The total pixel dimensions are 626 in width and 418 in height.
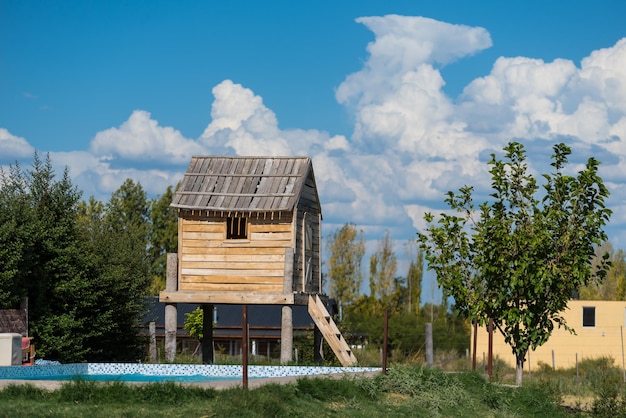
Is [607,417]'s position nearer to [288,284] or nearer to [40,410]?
[288,284]

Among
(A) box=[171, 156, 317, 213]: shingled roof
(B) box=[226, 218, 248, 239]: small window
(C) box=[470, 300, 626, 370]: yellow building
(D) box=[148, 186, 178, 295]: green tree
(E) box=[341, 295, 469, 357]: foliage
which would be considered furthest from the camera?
(D) box=[148, 186, 178, 295]: green tree

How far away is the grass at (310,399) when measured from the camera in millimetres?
14820

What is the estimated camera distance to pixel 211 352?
31.4 metres

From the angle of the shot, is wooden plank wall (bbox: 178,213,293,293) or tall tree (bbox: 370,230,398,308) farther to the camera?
tall tree (bbox: 370,230,398,308)

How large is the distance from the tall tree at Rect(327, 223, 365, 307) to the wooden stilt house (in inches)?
1276

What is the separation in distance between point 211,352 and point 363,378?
42.1 feet

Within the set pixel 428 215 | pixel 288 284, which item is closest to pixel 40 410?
pixel 428 215

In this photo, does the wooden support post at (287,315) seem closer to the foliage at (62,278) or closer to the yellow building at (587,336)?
the foliage at (62,278)

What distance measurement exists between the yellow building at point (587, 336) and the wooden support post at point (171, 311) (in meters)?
21.8

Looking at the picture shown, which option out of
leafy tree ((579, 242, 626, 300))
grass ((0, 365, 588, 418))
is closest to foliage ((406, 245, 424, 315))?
leafy tree ((579, 242, 626, 300))

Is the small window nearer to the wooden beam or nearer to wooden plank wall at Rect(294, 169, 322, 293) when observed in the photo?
wooden plank wall at Rect(294, 169, 322, 293)

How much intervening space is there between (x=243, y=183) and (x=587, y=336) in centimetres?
2483

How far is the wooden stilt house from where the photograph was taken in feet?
93.5

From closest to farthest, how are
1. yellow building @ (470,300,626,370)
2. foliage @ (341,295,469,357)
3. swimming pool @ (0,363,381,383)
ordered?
1. swimming pool @ (0,363,381,383)
2. yellow building @ (470,300,626,370)
3. foliage @ (341,295,469,357)
